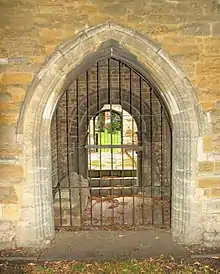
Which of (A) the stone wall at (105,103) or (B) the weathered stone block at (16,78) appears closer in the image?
(B) the weathered stone block at (16,78)

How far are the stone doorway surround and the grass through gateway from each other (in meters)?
0.56

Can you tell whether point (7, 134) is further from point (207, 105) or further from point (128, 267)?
point (207, 105)

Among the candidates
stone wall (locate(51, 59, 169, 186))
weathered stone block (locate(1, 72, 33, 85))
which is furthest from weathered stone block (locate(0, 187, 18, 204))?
stone wall (locate(51, 59, 169, 186))

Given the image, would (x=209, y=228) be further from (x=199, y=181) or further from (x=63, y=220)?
(x=63, y=220)

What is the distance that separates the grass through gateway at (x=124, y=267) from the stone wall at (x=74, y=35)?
2.98 feet

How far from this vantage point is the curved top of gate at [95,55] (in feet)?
16.1

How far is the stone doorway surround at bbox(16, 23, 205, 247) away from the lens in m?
4.94

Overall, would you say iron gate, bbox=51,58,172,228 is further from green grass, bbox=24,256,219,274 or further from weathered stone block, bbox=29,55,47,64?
weathered stone block, bbox=29,55,47,64

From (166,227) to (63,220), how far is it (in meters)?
1.82

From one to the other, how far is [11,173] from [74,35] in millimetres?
2188

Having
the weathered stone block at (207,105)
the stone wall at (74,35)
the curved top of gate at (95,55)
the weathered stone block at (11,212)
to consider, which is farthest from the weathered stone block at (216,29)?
the weathered stone block at (11,212)

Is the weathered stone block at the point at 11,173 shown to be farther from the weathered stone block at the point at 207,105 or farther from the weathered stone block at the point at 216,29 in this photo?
the weathered stone block at the point at 216,29

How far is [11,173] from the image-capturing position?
5.10 meters

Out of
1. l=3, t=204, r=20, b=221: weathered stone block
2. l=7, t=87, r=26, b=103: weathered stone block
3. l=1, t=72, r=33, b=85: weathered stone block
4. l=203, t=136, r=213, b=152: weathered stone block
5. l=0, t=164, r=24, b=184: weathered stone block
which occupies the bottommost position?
l=3, t=204, r=20, b=221: weathered stone block
